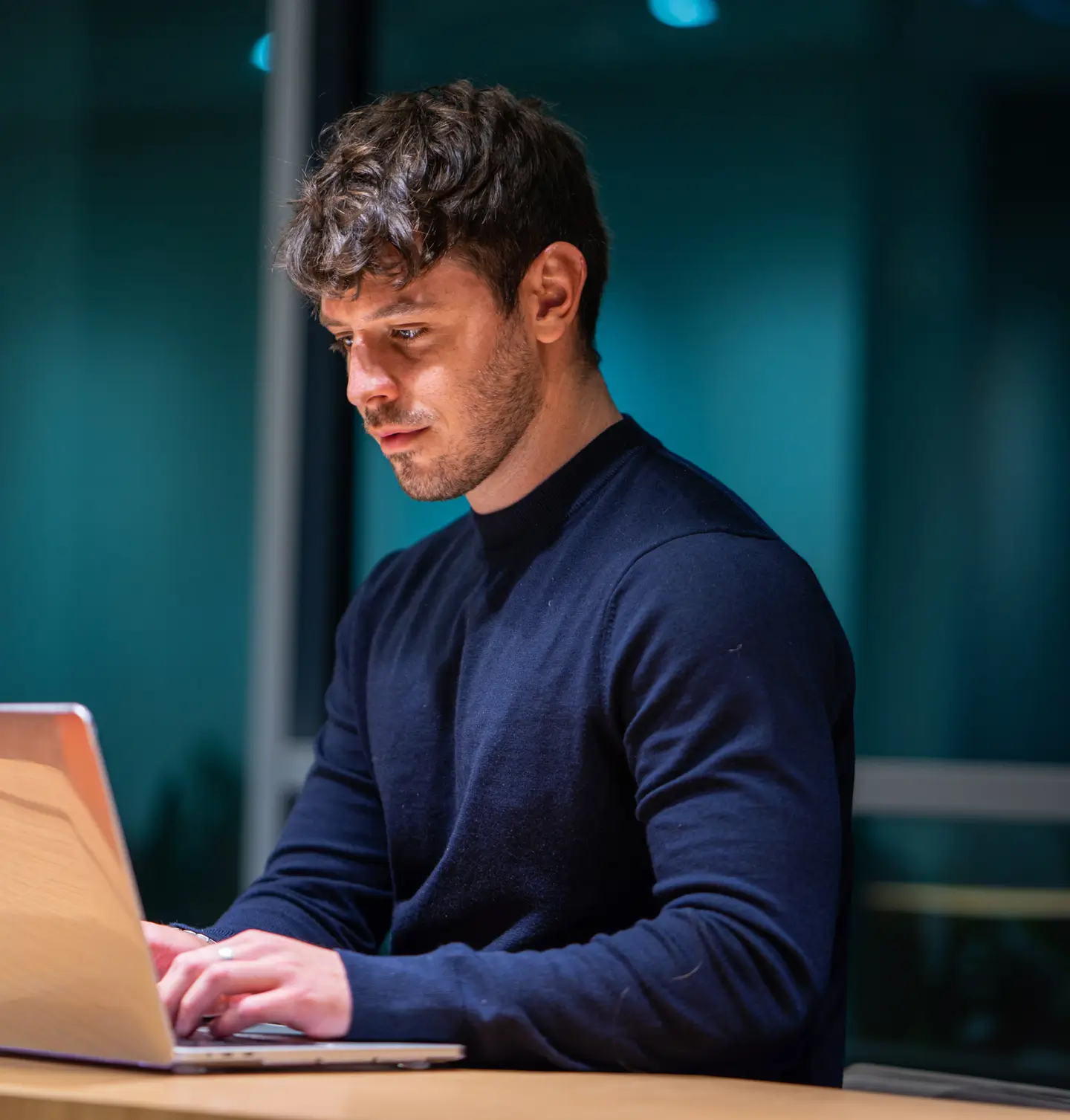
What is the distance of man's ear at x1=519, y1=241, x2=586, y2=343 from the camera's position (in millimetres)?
1510

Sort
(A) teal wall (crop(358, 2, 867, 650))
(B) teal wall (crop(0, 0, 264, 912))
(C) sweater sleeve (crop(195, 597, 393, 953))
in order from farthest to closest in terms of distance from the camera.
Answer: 1. (B) teal wall (crop(0, 0, 264, 912))
2. (A) teal wall (crop(358, 2, 867, 650))
3. (C) sweater sleeve (crop(195, 597, 393, 953))

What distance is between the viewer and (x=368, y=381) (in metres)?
1.45

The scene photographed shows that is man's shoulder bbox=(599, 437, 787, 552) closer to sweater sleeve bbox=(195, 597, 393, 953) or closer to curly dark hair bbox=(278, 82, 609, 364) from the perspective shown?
curly dark hair bbox=(278, 82, 609, 364)

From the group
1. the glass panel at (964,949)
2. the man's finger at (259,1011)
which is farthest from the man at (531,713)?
the glass panel at (964,949)

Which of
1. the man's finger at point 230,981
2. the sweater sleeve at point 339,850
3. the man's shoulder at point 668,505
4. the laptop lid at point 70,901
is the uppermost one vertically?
the man's shoulder at point 668,505

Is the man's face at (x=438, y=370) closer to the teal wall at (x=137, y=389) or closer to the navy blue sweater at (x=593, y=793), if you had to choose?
the navy blue sweater at (x=593, y=793)

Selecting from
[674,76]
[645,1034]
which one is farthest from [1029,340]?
[645,1034]

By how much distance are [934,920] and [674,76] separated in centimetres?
155

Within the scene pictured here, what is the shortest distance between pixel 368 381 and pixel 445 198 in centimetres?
19

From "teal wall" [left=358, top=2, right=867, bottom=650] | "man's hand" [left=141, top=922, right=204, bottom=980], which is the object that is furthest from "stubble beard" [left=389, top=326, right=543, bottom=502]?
"teal wall" [left=358, top=2, right=867, bottom=650]

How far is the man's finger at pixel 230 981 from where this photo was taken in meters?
1.04

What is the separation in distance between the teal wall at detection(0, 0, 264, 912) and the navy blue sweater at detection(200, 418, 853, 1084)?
1627mm

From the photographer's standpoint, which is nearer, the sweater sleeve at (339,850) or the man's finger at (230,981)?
the man's finger at (230,981)

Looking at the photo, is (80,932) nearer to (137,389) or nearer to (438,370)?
(438,370)
